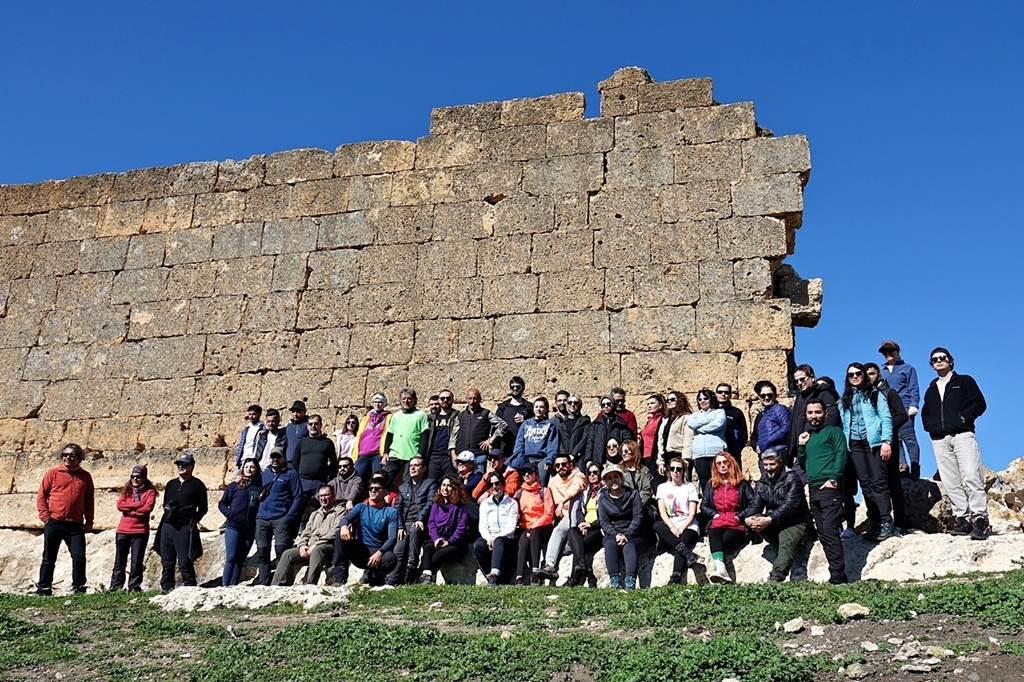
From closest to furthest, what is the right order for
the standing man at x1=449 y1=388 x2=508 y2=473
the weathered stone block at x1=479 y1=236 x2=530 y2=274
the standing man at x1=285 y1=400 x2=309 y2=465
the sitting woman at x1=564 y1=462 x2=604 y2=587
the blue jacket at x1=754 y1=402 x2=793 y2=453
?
the sitting woman at x1=564 y1=462 x2=604 y2=587, the blue jacket at x1=754 y1=402 x2=793 y2=453, the standing man at x1=449 y1=388 x2=508 y2=473, the standing man at x1=285 y1=400 x2=309 y2=465, the weathered stone block at x1=479 y1=236 x2=530 y2=274

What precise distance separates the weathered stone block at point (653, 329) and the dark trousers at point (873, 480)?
271 cm

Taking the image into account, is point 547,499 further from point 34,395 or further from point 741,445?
point 34,395

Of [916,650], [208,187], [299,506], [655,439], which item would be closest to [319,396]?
[299,506]

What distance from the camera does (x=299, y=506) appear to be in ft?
33.0

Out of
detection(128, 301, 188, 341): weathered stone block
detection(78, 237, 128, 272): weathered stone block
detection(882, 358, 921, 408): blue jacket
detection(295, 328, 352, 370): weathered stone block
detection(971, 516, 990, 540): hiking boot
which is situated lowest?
detection(971, 516, 990, 540): hiking boot

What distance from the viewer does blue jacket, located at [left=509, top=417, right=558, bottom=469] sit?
32.9 feet

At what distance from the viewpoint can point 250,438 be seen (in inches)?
449

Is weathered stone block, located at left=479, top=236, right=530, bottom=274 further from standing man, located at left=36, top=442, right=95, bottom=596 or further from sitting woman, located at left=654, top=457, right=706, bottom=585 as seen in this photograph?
standing man, located at left=36, top=442, right=95, bottom=596

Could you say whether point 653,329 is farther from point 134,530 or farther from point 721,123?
point 134,530

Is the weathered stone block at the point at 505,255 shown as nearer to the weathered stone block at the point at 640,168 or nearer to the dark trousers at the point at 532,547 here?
the weathered stone block at the point at 640,168

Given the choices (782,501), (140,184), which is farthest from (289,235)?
(782,501)

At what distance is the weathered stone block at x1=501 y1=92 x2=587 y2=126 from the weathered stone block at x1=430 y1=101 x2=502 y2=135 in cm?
11

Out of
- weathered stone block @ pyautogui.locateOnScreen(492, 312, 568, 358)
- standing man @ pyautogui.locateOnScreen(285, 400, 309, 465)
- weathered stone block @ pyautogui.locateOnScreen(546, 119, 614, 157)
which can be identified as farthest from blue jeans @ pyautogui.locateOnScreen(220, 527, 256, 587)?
weathered stone block @ pyautogui.locateOnScreen(546, 119, 614, 157)

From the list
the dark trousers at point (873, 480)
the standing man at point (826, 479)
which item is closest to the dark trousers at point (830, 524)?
the standing man at point (826, 479)
